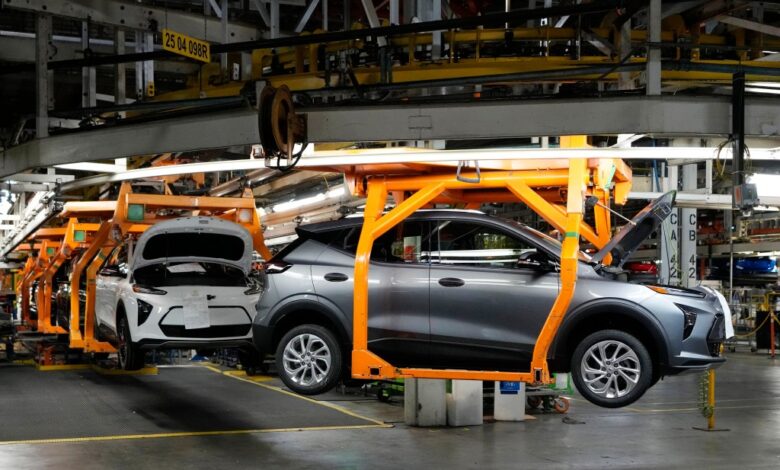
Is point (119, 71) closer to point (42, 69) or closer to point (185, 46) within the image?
point (42, 69)

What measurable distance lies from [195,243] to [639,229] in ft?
16.5

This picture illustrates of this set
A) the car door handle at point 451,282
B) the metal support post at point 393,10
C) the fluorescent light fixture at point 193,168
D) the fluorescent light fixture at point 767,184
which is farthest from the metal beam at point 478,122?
the fluorescent light fixture at point 767,184

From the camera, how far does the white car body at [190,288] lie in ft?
29.9

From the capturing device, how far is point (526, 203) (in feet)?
21.4

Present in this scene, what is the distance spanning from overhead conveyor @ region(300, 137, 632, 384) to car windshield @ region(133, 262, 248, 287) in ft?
9.28

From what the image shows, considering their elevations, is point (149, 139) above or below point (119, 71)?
below

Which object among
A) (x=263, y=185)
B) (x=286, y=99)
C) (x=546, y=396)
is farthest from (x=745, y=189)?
(x=546, y=396)

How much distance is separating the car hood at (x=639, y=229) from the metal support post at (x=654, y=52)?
88 cm

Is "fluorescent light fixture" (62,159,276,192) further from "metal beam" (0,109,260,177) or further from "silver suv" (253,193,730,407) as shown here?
"silver suv" (253,193,730,407)

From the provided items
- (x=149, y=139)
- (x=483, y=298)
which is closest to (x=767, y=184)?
(x=483, y=298)

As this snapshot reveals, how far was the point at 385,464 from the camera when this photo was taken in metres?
10.2

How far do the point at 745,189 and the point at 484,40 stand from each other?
3.66m

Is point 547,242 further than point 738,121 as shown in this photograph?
Yes

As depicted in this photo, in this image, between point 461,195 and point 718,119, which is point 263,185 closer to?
point 461,195
